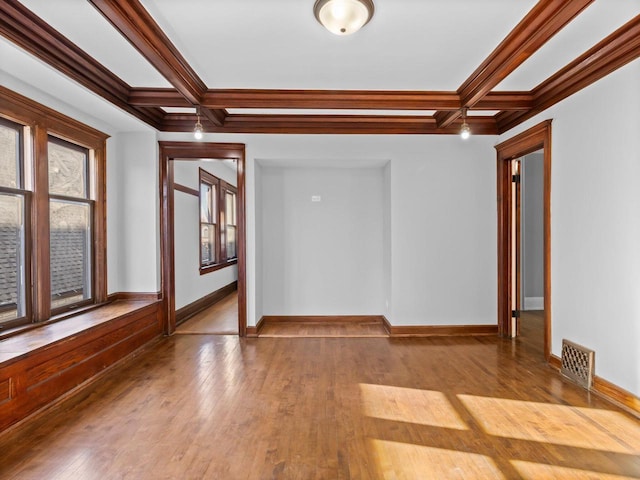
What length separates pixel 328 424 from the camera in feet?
8.25

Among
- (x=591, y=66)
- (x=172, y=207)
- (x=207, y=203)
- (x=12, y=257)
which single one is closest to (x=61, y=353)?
(x=12, y=257)

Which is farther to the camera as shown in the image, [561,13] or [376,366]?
[376,366]

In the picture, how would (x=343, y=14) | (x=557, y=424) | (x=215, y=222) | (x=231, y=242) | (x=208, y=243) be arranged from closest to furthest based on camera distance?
(x=343, y=14), (x=557, y=424), (x=208, y=243), (x=215, y=222), (x=231, y=242)

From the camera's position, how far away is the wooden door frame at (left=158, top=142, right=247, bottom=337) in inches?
181

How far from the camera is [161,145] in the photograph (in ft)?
15.0

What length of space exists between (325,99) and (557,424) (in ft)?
10.7

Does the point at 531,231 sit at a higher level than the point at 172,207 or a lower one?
lower

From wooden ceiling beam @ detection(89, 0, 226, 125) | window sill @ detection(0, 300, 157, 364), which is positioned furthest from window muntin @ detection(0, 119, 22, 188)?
wooden ceiling beam @ detection(89, 0, 226, 125)

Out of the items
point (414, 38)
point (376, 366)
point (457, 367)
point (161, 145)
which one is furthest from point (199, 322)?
point (414, 38)

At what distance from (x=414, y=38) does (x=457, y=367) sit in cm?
292

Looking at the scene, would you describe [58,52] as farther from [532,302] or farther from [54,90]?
[532,302]

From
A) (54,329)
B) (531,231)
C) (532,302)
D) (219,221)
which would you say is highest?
(219,221)

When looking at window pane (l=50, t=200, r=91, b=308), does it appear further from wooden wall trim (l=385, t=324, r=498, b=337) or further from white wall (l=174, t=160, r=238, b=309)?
wooden wall trim (l=385, t=324, r=498, b=337)

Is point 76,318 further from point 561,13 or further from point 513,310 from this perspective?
point 513,310
